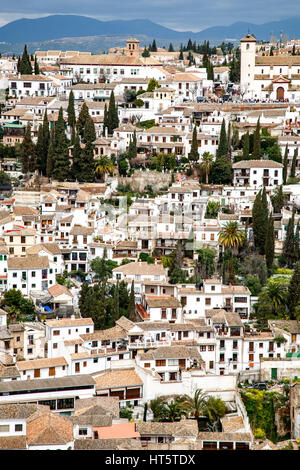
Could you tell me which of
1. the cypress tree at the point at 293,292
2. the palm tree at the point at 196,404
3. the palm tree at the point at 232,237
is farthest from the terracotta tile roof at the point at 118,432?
the palm tree at the point at 232,237

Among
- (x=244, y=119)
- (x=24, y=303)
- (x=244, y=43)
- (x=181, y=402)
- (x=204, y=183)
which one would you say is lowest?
(x=181, y=402)

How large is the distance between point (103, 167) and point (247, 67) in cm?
1179

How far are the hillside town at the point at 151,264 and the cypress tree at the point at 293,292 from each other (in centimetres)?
5

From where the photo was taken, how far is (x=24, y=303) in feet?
58.0

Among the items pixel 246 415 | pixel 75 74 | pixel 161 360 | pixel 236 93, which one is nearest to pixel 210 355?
pixel 161 360

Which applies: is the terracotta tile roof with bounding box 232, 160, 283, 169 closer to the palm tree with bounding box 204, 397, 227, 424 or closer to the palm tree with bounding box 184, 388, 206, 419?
the palm tree with bounding box 184, 388, 206, 419

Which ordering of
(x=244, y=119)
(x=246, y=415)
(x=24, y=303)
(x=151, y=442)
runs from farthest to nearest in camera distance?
(x=244, y=119)
(x=24, y=303)
(x=246, y=415)
(x=151, y=442)

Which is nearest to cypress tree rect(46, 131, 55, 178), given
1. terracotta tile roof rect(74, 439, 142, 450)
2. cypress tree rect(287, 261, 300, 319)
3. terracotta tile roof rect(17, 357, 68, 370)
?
cypress tree rect(287, 261, 300, 319)

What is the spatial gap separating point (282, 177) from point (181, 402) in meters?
11.6

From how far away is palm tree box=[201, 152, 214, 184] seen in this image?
2428cm

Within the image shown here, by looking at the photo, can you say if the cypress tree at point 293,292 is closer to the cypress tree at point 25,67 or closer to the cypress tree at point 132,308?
the cypress tree at point 132,308

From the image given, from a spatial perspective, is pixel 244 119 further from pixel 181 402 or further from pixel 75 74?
pixel 181 402

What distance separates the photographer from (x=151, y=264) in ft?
63.6

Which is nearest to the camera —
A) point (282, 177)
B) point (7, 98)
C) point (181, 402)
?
point (181, 402)
